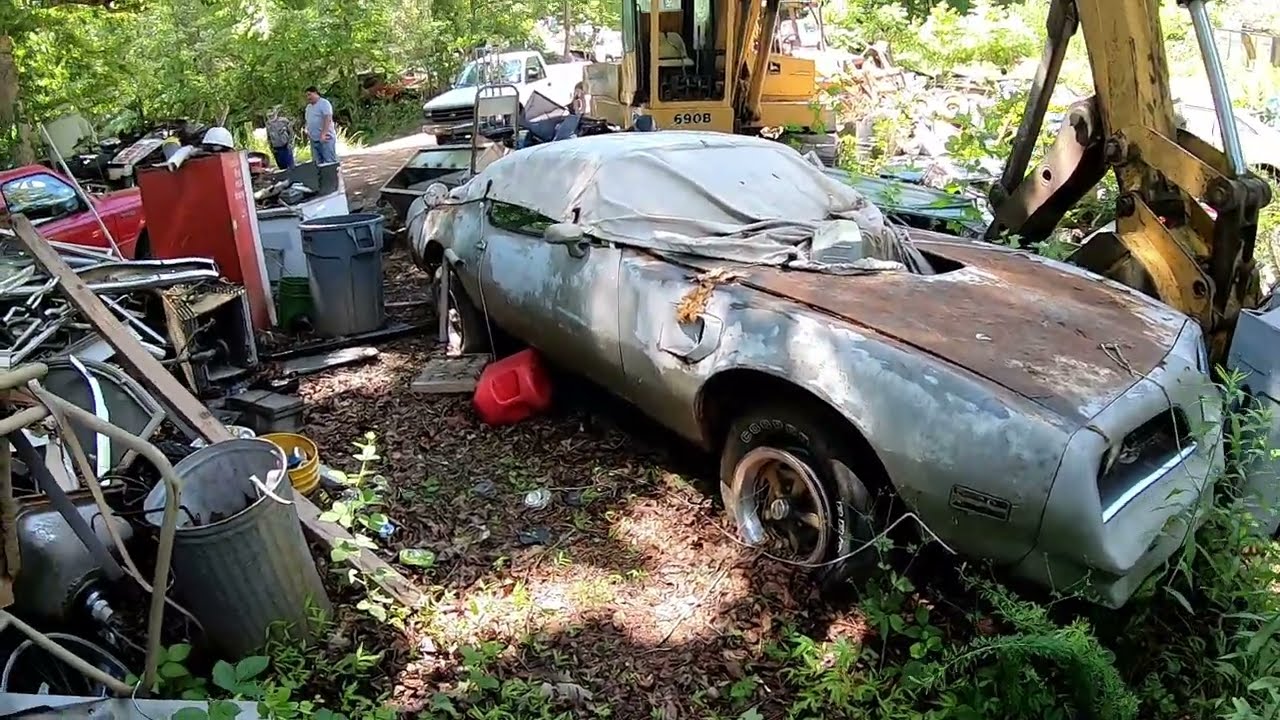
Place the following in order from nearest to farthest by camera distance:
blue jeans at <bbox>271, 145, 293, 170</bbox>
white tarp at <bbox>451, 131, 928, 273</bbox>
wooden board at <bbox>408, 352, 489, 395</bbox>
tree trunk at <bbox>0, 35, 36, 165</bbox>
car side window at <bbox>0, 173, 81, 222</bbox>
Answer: white tarp at <bbox>451, 131, 928, 273</bbox>
wooden board at <bbox>408, 352, 489, 395</bbox>
car side window at <bbox>0, 173, 81, 222</bbox>
tree trunk at <bbox>0, 35, 36, 165</bbox>
blue jeans at <bbox>271, 145, 293, 170</bbox>

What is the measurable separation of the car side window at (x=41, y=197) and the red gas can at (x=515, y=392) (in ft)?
15.0

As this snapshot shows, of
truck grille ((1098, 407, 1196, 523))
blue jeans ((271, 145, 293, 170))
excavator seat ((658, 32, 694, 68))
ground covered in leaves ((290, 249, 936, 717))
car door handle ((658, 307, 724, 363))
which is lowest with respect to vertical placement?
ground covered in leaves ((290, 249, 936, 717))

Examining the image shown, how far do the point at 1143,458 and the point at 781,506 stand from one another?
127 cm

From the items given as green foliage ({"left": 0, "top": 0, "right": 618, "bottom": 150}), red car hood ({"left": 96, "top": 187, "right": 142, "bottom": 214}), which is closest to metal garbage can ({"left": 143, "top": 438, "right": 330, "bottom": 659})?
red car hood ({"left": 96, "top": 187, "right": 142, "bottom": 214})

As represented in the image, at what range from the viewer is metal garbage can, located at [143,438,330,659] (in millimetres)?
2912

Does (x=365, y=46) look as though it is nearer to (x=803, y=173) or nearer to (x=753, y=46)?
(x=753, y=46)

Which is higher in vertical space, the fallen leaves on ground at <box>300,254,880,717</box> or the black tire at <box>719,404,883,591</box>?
the black tire at <box>719,404,883,591</box>

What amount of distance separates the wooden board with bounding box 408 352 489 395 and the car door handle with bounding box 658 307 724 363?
1.94 m

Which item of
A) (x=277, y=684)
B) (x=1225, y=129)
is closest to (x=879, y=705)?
(x=277, y=684)

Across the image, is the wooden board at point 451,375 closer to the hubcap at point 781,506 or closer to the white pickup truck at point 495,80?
the hubcap at point 781,506

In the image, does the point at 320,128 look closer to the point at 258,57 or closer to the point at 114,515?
the point at 258,57

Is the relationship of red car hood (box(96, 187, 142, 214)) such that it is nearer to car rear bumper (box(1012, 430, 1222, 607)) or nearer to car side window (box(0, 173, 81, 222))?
car side window (box(0, 173, 81, 222))

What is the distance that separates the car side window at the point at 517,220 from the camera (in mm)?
4766

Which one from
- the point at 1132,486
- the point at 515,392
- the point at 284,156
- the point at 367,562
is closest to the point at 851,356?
the point at 1132,486
